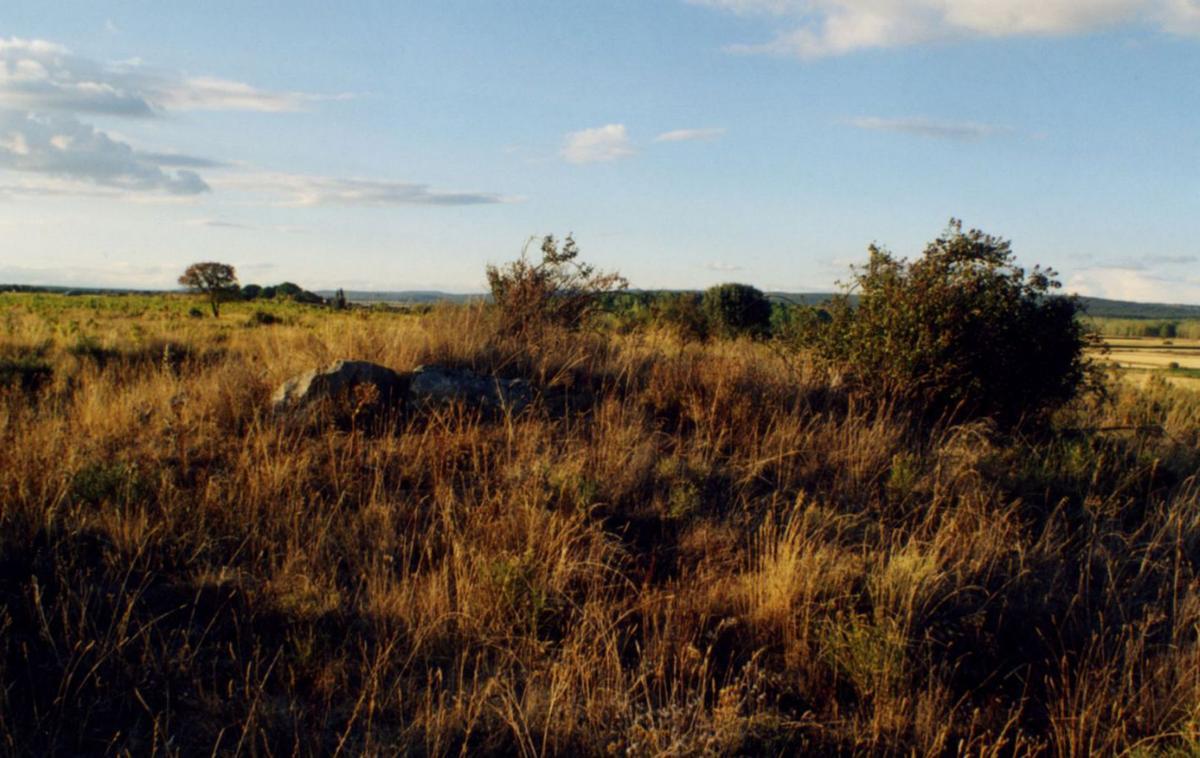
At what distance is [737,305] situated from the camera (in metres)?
24.9

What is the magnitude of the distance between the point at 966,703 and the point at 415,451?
4.19 meters

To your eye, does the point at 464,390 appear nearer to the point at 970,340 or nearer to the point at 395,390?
the point at 395,390

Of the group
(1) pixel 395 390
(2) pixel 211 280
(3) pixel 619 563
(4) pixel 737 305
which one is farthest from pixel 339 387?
(2) pixel 211 280

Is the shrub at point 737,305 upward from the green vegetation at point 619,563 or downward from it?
upward

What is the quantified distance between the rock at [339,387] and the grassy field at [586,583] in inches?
12.2

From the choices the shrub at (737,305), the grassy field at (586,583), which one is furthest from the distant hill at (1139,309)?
the grassy field at (586,583)

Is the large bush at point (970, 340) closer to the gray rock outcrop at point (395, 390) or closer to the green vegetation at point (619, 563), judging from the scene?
the green vegetation at point (619, 563)

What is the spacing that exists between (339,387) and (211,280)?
4063 cm

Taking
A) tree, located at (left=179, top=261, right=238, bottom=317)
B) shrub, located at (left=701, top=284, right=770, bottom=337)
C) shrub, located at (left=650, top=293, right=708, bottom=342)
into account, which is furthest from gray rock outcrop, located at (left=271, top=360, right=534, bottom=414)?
tree, located at (left=179, top=261, right=238, bottom=317)

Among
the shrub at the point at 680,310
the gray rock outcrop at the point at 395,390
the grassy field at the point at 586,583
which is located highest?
the shrub at the point at 680,310

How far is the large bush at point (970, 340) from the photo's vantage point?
25.5 ft

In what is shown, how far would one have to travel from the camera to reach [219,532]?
4934 millimetres

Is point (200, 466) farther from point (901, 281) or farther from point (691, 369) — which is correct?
point (901, 281)

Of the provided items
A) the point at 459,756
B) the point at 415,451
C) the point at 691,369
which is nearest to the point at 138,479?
the point at 415,451
